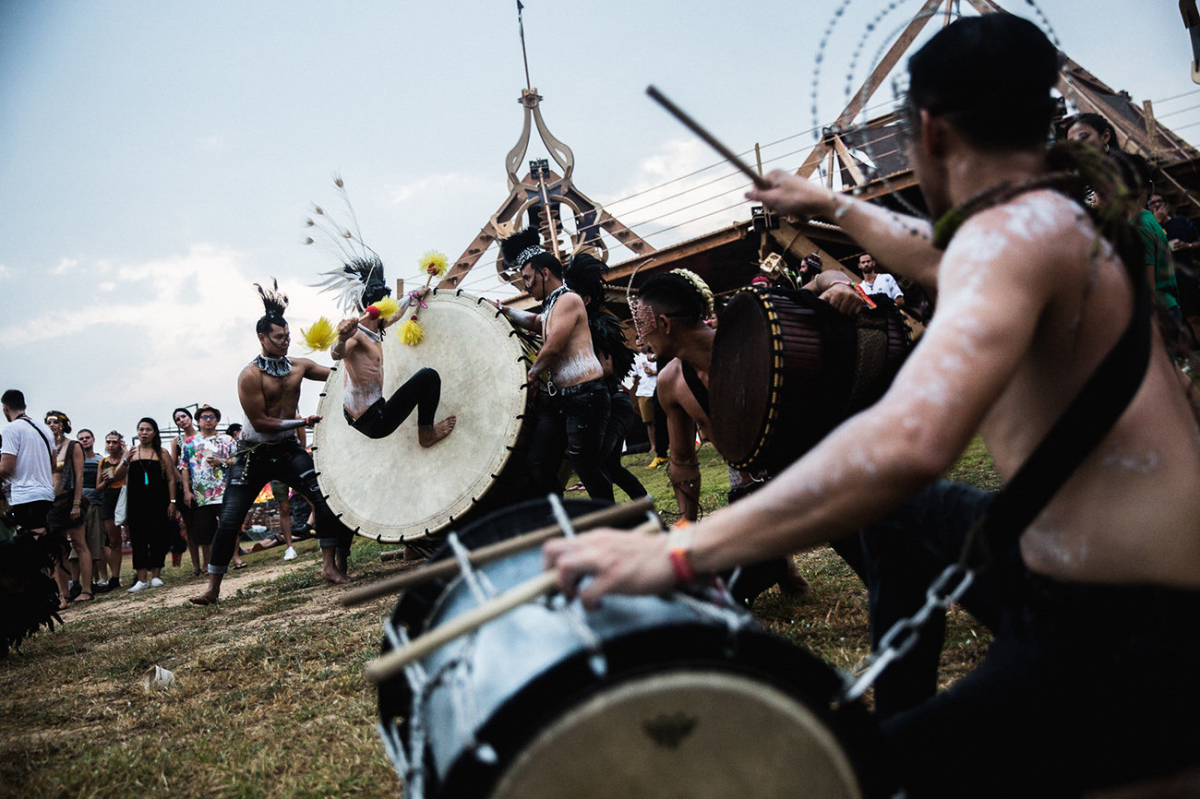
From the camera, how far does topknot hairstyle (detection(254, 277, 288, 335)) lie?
5.93 meters

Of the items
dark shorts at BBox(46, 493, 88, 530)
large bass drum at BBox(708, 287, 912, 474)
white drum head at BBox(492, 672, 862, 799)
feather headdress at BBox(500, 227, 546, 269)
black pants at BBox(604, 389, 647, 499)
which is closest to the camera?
white drum head at BBox(492, 672, 862, 799)

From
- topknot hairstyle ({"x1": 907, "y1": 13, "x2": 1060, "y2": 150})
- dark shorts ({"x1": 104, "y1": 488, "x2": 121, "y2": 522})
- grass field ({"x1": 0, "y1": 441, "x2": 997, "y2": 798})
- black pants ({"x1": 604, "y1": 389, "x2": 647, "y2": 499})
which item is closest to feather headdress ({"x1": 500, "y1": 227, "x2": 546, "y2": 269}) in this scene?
black pants ({"x1": 604, "y1": 389, "x2": 647, "y2": 499})

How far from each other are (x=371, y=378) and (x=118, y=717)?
252cm

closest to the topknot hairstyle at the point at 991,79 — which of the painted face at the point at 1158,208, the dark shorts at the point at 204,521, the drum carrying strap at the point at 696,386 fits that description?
the drum carrying strap at the point at 696,386

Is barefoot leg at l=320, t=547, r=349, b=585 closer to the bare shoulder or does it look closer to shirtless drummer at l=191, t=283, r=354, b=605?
shirtless drummer at l=191, t=283, r=354, b=605

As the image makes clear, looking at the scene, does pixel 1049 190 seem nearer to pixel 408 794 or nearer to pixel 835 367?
pixel 408 794

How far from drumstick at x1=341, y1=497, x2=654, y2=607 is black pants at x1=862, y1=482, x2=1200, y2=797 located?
0.51m

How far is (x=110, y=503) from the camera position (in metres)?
8.80

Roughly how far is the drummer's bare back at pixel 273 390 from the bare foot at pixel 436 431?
1534 millimetres

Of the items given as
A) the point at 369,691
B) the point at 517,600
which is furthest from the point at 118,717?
the point at 517,600

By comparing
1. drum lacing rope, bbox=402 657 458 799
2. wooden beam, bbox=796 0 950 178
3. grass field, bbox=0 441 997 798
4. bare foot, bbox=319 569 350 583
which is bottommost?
bare foot, bbox=319 569 350 583

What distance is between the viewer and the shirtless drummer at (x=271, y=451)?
575 cm

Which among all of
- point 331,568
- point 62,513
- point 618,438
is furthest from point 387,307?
point 62,513

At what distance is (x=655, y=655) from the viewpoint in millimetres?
909
